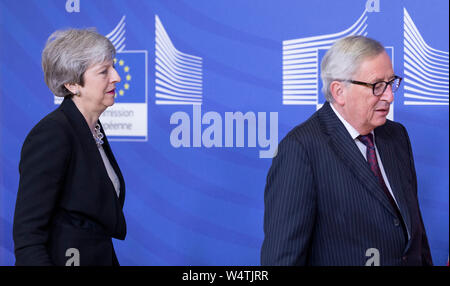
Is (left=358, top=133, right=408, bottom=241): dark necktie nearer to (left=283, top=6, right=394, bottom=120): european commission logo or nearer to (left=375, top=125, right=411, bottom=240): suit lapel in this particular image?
(left=375, top=125, right=411, bottom=240): suit lapel

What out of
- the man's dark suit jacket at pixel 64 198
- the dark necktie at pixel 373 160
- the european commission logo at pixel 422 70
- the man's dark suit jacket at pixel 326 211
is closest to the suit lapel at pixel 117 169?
the man's dark suit jacket at pixel 64 198

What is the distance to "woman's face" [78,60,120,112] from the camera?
6.71 feet

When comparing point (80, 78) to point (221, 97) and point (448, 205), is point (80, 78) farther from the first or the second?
point (448, 205)

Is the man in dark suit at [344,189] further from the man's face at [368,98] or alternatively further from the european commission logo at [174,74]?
the european commission logo at [174,74]

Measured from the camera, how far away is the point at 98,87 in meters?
2.06

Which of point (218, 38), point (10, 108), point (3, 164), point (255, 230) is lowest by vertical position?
point (255, 230)

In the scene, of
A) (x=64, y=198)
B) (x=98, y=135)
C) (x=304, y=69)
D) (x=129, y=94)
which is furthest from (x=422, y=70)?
(x=64, y=198)

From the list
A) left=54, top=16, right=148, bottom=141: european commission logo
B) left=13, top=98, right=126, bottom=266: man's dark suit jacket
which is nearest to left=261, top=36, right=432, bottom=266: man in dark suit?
left=13, top=98, right=126, bottom=266: man's dark suit jacket

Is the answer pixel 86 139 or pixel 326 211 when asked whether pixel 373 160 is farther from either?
pixel 86 139

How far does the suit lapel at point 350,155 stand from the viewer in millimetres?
1840

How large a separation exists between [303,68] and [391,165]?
3.73 feet
